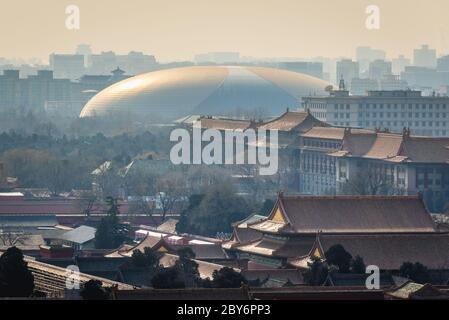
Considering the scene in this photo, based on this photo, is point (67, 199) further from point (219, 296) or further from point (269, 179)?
point (219, 296)

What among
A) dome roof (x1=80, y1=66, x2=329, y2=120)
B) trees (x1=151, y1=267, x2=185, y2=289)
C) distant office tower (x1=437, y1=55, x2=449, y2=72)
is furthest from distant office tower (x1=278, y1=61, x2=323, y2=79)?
trees (x1=151, y1=267, x2=185, y2=289)

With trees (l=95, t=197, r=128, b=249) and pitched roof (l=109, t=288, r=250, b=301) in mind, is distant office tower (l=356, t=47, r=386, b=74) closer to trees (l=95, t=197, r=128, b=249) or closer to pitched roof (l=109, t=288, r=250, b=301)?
trees (l=95, t=197, r=128, b=249)

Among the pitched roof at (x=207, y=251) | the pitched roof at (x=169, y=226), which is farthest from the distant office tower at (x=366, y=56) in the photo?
the pitched roof at (x=207, y=251)

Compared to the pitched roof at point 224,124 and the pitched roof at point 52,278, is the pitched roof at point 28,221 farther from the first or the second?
the pitched roof at point 224,124

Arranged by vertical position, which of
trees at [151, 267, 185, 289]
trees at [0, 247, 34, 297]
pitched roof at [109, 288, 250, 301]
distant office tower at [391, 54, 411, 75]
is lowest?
distant office tower at [391, 54, 411, 75]

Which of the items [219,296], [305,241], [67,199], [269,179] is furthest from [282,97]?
[219,296]

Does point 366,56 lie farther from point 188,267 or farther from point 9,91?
point 188,267
